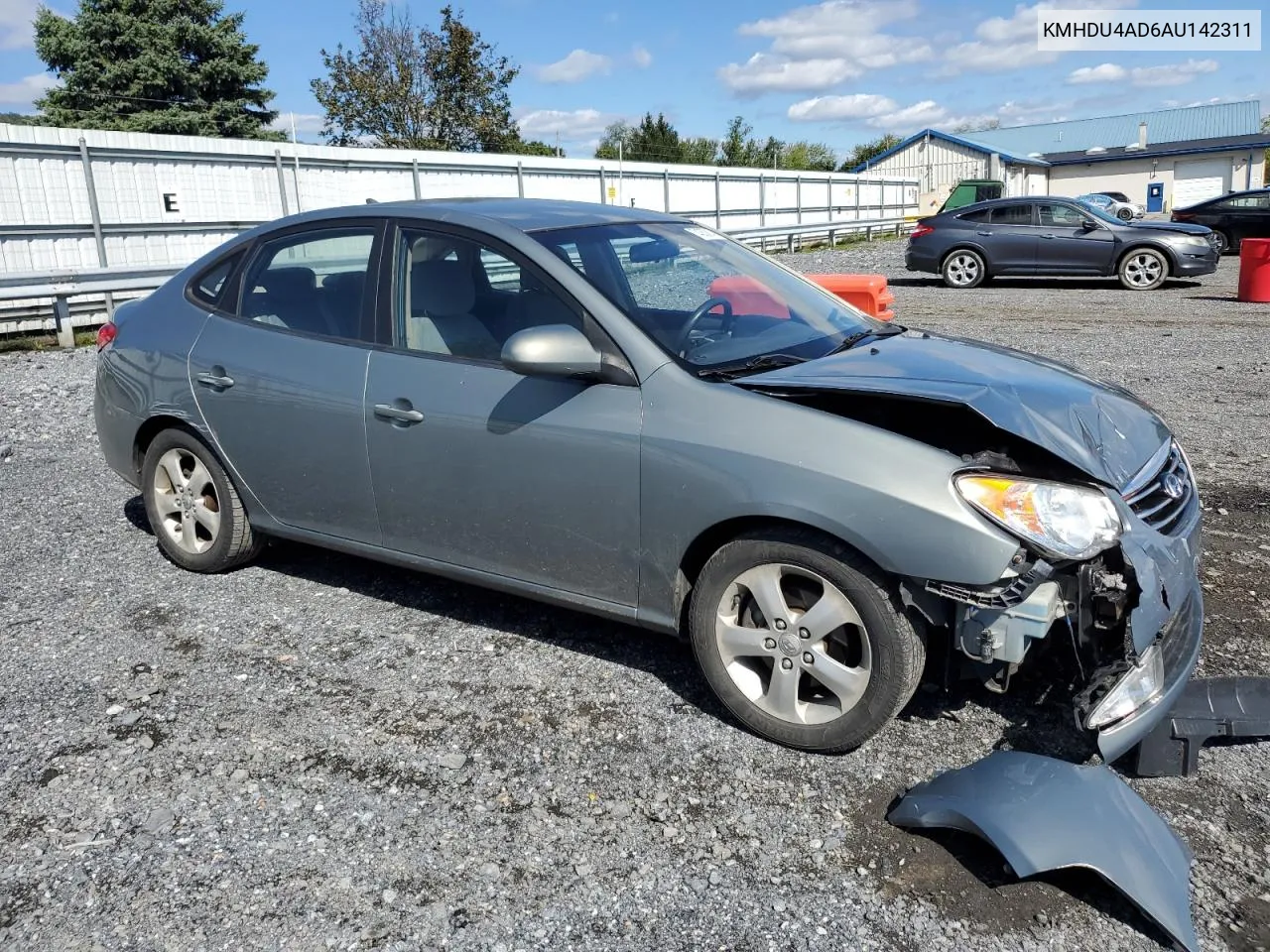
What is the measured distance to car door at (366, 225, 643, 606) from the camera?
3.50 meters

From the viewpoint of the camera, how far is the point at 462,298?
397cm

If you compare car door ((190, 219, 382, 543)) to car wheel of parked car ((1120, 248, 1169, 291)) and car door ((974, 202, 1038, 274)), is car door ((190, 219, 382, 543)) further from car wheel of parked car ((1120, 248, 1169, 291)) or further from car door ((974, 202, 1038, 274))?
car wheel of parked car ((1120, 248, 1169, 291))

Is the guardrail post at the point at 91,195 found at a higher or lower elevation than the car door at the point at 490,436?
higher

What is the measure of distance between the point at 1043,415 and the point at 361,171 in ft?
61.0

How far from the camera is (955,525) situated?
285 centimetres

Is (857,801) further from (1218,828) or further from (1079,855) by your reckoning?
(1218,828)

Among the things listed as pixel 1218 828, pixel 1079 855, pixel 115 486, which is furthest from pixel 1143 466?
pixel 115 486

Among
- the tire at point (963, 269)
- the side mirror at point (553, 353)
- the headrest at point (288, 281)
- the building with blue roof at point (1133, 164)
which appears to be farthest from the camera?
the building with blue roof at point (1133, 164)

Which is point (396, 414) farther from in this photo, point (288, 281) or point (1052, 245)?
point (1052, 245)

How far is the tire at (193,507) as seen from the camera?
186 inches

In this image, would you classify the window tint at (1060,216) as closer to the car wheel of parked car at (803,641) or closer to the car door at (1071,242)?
the car door at (1071,242)

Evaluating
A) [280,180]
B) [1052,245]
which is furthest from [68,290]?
[1052,245]

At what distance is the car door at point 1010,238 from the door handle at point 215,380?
53.3ft

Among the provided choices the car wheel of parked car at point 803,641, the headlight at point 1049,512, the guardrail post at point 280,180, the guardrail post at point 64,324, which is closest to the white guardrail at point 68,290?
the guardrail post at point 64,324
